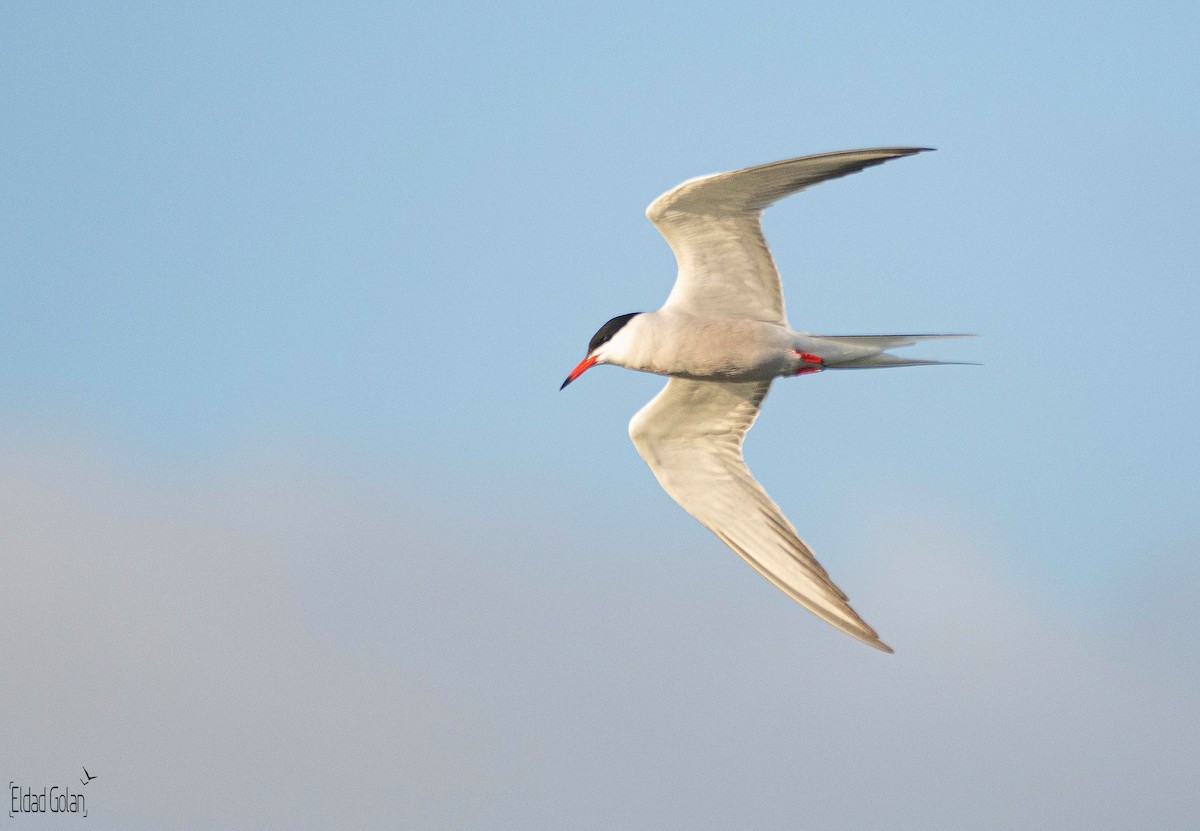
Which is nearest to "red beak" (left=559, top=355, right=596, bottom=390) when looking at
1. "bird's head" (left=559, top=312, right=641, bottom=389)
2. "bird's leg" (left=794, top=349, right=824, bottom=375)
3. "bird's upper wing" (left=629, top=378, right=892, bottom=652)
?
"bird's head" (left=559, top=312, right=641, bottom=389)

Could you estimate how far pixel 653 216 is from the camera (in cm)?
1009

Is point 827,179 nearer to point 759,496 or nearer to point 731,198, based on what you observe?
point 731,198

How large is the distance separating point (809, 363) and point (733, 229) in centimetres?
138

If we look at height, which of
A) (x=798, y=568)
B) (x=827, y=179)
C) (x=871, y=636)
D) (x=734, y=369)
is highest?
(x=827, y=179)

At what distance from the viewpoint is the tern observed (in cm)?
986

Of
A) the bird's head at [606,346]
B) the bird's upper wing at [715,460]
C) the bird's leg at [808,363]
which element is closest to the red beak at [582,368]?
the bird's head at [606,346]

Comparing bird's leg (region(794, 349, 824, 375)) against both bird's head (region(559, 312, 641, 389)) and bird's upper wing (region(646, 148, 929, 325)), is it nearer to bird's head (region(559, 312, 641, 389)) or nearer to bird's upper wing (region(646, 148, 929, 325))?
bird's upper wing (region(646, 148, 929, 325))

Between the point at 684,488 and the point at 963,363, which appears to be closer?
the point at 963,363

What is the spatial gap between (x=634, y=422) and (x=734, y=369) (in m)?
1.50

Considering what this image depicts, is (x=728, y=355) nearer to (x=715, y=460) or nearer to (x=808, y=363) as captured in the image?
(x=808, y=363)

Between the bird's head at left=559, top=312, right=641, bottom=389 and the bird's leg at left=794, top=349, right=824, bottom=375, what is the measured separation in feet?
4.71

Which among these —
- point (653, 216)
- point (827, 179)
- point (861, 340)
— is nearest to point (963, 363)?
point (861, 340)

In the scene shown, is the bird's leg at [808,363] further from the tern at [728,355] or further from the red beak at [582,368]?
the red beak at [582,368]

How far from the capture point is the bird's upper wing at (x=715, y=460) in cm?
1120
